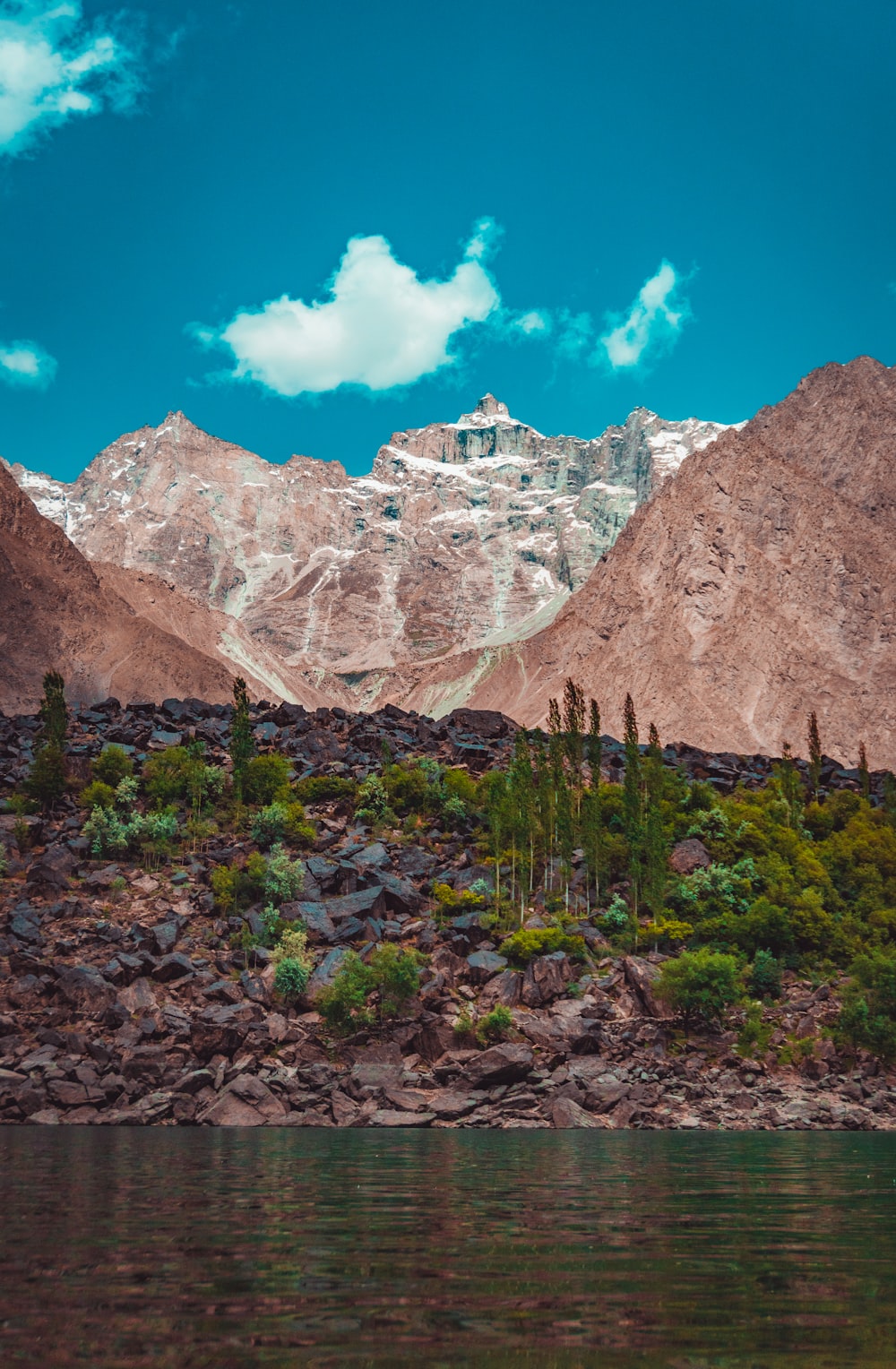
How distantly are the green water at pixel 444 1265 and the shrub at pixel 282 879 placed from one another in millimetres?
37646

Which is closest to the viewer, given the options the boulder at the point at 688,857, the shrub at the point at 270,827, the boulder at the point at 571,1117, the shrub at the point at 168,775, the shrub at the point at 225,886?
the boulder at the point at 571,1117

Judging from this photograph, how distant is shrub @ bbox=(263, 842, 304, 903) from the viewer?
213 ft

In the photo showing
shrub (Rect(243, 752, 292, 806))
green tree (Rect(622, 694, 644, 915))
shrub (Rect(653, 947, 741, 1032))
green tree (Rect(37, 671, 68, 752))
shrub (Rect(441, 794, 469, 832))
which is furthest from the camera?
green tree (Rect(37, 671, 68, 752))

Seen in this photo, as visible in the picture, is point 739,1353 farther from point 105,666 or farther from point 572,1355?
point 105,666

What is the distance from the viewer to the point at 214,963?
5903 centimetres

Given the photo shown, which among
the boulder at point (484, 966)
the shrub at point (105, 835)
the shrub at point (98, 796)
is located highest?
the shrub at point (98, 796)

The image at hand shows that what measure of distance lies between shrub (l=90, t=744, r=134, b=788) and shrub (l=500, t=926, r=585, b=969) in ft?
114

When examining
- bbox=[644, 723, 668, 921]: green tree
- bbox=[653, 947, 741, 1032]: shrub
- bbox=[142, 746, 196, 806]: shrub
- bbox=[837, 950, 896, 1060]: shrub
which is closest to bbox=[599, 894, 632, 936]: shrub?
bbox=[644, 723, 668, 921]: green tree

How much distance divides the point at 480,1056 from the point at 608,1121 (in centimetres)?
632

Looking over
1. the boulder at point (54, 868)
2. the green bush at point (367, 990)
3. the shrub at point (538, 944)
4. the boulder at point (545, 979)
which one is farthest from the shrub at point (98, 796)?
the boulder at point (545, 979)

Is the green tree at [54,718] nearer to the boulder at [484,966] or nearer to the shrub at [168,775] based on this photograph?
the shrub at [168,775]

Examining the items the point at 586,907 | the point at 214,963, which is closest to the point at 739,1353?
the point at 214,963

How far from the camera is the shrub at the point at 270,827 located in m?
73.4

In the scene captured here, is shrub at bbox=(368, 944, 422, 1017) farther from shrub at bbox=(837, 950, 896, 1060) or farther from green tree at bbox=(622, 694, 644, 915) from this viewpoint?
shrub at bbox=(837, 950, 896, 1060)
